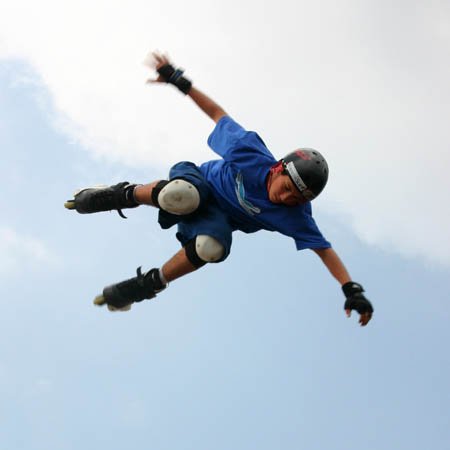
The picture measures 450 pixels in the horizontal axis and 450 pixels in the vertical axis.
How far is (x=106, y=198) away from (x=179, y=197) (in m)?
0.94

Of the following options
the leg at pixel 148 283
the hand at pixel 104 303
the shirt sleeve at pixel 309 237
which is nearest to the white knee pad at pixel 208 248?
the leg at pixel 148 283

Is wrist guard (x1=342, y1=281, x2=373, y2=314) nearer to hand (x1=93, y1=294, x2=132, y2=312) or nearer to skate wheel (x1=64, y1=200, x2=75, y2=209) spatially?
hand (x1=93, y1=294, x2=132, y2=312)

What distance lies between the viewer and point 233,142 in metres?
7.00

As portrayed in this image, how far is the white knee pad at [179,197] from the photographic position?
22.2 feet

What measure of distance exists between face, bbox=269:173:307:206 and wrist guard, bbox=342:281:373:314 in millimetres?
879

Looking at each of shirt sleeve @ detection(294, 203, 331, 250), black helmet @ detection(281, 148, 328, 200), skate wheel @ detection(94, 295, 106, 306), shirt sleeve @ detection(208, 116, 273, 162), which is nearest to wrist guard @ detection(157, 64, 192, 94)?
shirt sleeve @ detection(208, 116, 273, 162)

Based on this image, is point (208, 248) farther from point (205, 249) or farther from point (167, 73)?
point (167, 73)

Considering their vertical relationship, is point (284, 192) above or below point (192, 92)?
below

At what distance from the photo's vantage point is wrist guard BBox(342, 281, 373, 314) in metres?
6.64

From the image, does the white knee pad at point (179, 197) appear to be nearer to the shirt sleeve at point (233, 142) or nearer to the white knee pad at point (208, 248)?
the white knee pad at point (208, 248)

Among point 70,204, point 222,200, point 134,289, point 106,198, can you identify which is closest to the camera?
point 222,200

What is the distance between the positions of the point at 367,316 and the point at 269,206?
4.29 ft

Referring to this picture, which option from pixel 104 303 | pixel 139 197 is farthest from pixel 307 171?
pixel 104 303

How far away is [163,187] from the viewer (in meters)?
6.93
